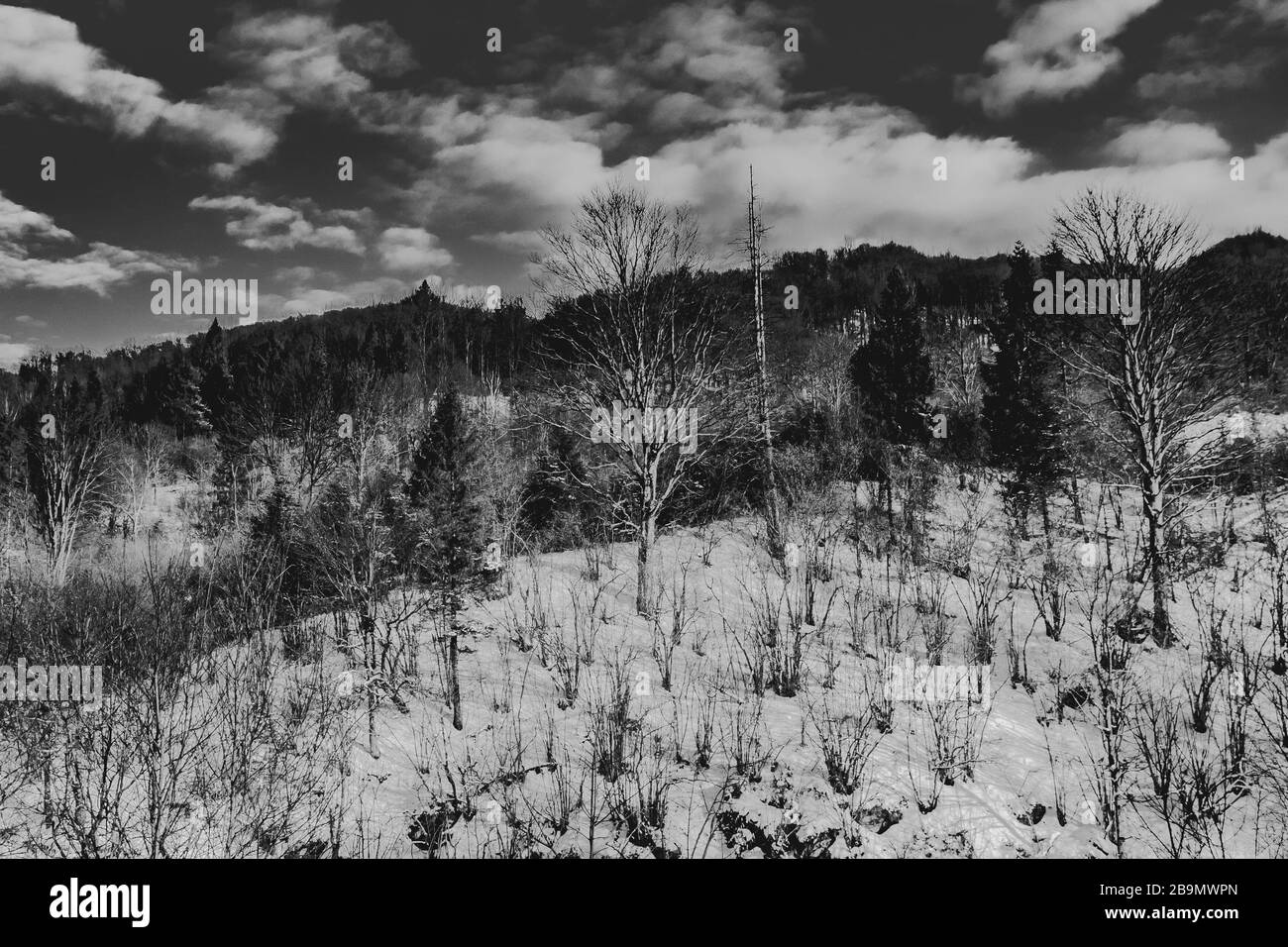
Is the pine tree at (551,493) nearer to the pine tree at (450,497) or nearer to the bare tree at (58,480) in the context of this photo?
the pine tree at (450,497)

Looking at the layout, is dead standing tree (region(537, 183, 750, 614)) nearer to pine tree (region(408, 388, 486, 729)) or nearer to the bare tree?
pine tree (region(408, 388, 486, 729))

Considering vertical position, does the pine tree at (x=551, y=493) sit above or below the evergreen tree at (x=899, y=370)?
below

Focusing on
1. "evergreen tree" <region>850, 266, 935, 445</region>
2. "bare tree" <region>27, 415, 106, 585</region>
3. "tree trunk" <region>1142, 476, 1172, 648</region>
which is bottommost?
"tree trunk" <region>1142, 476, 1172, 648</region>

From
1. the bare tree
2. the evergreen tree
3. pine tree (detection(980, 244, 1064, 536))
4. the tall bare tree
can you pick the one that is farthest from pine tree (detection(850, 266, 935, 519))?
the bare tree

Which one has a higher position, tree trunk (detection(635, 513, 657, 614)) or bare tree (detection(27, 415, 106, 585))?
bare tree (detection(27, 415, 106, 585))

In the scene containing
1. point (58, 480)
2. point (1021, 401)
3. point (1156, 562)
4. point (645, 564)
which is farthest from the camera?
point (58, 480)

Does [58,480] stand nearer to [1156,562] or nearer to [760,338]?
[760,338]

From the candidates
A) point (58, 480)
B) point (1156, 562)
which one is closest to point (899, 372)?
point (1156, 562)

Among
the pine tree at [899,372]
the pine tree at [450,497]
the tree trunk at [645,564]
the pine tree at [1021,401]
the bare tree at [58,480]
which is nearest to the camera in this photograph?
the tree trunk at [645,564]

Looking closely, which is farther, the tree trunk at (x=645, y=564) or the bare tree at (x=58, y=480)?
the bare tree at (x=58, y=480)

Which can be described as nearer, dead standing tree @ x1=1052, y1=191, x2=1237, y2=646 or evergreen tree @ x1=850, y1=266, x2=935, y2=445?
dead standing tree @ x1=1052, y1=191, x2=1237, y2=646

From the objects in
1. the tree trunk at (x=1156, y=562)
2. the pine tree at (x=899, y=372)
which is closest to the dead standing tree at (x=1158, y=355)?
the tree trunk at (x=1156, y=562)

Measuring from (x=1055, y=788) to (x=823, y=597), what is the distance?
242 inches
